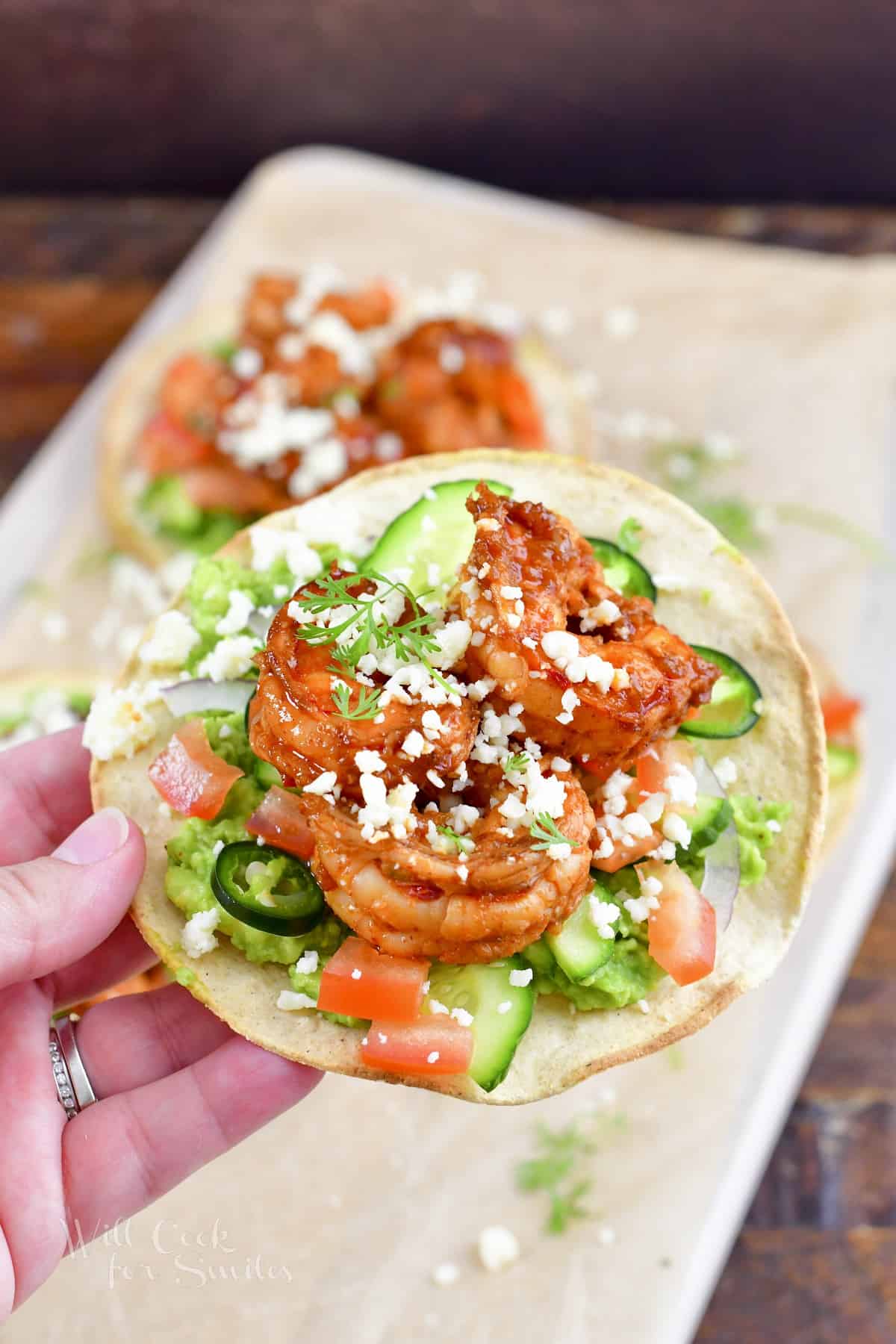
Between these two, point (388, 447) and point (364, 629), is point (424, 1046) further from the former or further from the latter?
point (388, 447)

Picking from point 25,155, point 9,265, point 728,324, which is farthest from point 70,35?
point 728,324

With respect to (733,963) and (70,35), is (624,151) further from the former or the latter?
(733,963)

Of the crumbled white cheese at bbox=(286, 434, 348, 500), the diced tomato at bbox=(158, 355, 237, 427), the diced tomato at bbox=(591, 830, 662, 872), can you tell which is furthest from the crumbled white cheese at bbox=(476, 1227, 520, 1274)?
the diced tomato at bbox=(158, 355, 237, 427)

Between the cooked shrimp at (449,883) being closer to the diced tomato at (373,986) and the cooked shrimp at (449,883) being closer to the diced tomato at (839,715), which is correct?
the diced tomato at (373,986)

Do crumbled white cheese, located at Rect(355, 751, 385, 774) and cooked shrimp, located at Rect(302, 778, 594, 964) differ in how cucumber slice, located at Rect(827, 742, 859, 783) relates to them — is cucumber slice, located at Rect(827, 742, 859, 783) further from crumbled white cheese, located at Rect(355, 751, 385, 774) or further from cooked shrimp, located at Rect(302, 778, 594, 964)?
crumbled white cheese, located at Rect(355, 751, 385, 774)

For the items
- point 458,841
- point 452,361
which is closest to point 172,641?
point 458,841
